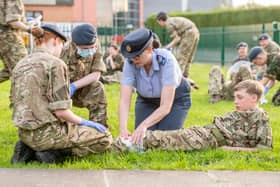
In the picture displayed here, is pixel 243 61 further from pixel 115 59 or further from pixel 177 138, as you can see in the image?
pixel 177 138

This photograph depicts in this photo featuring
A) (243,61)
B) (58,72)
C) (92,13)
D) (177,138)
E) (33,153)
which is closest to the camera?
(58,72)

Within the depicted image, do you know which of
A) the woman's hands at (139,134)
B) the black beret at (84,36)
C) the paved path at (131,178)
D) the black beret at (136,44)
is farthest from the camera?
the black beret at (84,36)

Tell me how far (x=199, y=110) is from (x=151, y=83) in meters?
3.75

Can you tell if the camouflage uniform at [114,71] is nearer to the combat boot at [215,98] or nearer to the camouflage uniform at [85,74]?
the combat boot at [215,98]

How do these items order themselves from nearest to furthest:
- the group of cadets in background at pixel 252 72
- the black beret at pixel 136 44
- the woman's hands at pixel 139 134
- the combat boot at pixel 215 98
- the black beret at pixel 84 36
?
1. the black beret at pixel 136 44
2. the woman's hands at pixel 139 134
3. the black beret at pixel 84 36
4. the group of cadets in background at pixel 252 72
5. the combat boot at pixel 215 98

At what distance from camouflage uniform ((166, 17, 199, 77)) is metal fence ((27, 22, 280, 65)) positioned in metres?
9.21

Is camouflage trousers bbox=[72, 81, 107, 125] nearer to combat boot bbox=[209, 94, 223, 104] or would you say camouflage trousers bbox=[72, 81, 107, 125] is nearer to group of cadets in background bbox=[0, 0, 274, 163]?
group of cadets in background bbox=[0, 0, 274, 163]

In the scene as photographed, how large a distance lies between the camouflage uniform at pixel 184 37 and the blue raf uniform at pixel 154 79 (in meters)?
7.01

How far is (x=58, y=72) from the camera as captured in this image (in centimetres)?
530

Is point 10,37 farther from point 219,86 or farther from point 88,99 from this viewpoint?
point 219,86

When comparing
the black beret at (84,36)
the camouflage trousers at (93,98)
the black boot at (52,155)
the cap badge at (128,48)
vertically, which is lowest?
the black boot at (52,155)

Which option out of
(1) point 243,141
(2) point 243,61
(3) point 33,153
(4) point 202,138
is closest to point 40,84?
(3) point 33,153

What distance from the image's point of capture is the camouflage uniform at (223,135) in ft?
20.9

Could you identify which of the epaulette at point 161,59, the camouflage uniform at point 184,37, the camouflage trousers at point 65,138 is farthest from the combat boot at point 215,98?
the camouflage trousers at point 65,138
